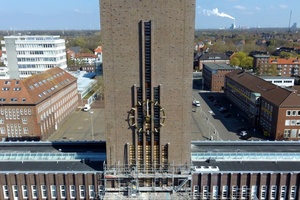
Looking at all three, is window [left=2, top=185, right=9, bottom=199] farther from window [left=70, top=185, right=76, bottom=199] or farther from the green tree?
the green tree

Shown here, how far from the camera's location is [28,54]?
343ft

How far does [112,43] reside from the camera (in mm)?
28781

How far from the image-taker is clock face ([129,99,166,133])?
99.9 feet

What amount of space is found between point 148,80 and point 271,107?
146ft

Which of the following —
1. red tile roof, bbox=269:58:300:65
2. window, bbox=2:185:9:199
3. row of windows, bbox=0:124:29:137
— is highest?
red tile roof, bbox=269:58:300:65

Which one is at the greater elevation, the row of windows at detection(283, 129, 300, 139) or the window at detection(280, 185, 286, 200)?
the window at detection(280, 185, 286, 200)

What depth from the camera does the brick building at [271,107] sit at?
207 ft

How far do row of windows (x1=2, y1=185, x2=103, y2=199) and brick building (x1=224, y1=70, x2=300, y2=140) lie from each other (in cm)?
4509

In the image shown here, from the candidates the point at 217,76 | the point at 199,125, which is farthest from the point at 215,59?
the point at 199,125

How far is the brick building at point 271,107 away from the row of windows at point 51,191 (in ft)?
148

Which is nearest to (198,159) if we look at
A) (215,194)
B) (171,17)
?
(215,194)

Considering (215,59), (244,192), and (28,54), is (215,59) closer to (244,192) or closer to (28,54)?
(28,54)

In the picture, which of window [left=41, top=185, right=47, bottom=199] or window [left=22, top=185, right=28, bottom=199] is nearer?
window [left=41, top=185, right=47, bottom=199]

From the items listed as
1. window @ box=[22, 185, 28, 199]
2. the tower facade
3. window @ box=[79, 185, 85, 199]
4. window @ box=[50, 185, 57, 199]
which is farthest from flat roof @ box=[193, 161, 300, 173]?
window @ box=[22, 185, 28, 199]
